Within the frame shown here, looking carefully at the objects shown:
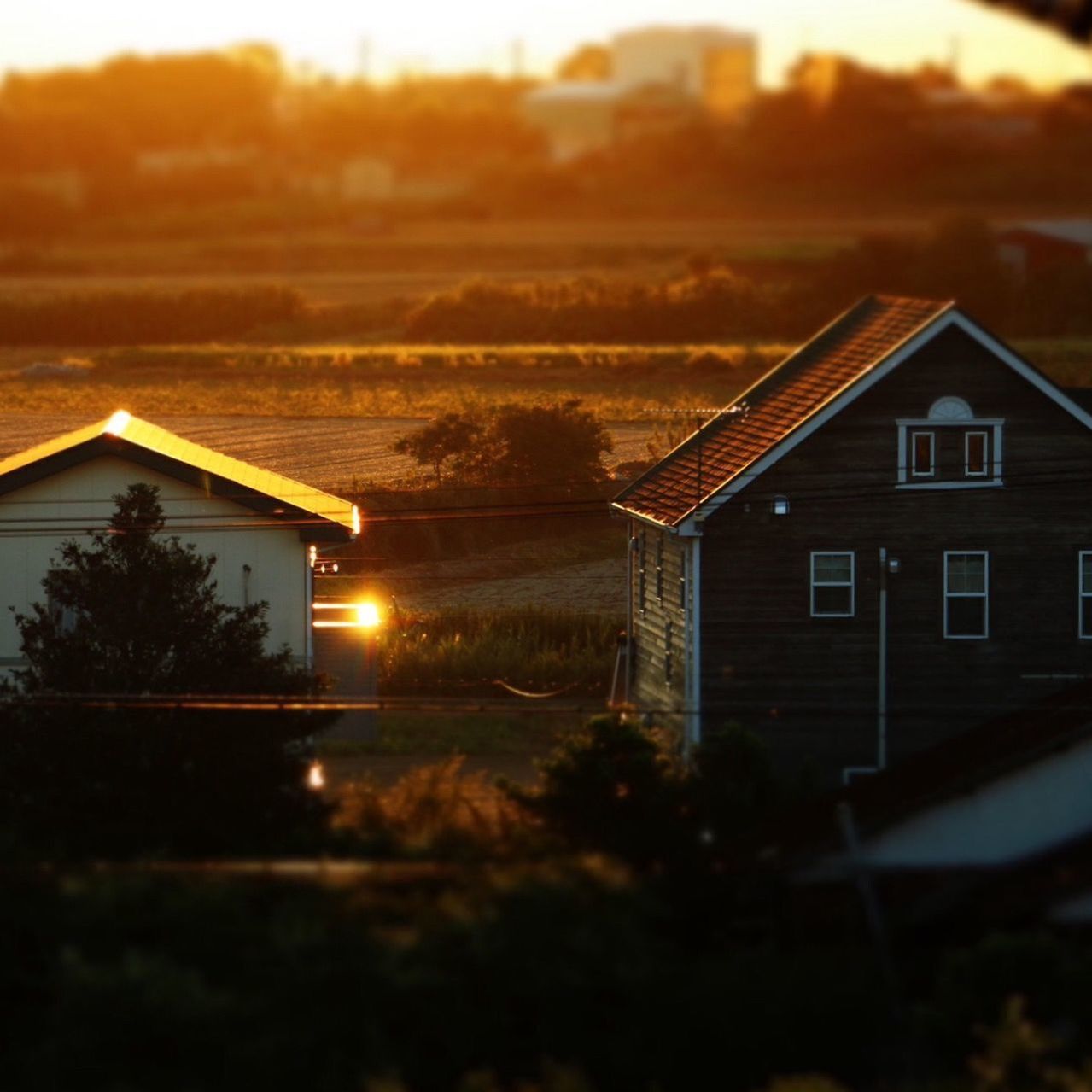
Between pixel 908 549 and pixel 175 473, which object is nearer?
pixel 908 549

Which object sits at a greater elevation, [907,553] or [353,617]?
[907,553]

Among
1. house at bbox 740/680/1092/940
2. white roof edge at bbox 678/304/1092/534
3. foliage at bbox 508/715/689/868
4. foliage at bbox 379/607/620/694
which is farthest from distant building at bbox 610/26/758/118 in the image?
foliage at bbox 508/715/689/868

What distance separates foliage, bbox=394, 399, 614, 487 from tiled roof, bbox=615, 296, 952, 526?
28.9 ft

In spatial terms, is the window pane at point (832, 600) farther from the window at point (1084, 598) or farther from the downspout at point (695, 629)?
the window at point (1084, 598)

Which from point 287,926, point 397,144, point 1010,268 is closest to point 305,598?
point 287,926

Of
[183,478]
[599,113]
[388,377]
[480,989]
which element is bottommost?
[480,989]

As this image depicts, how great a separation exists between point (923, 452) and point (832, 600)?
73.4 inches

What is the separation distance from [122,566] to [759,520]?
7258 millimetres

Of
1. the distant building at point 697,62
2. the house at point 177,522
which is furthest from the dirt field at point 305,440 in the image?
the distant building at point 697,62

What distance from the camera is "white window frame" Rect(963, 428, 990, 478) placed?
22.0 meters

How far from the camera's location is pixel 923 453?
22.0 metres

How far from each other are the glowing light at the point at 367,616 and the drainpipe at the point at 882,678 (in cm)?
590

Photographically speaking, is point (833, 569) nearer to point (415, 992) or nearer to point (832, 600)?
point (832, 600)

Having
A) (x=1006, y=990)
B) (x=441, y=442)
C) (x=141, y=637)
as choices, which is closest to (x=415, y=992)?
(x=1006, y=990)
